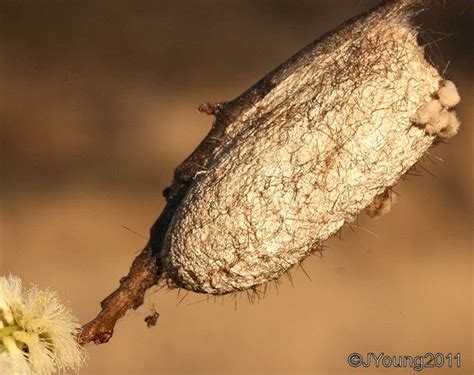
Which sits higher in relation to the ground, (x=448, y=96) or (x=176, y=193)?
(x=176, y=193)

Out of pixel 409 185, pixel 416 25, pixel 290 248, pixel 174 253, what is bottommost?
pixel 290 248

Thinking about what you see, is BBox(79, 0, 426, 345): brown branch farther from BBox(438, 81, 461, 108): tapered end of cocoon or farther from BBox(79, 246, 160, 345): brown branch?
BBox(438, 81, 461, 108): tapered end of cocoon

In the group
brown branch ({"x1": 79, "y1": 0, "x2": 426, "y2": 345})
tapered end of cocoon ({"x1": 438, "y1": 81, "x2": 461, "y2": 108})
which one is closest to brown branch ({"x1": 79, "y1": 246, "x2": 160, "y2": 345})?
brown branch ({"x1": 79, "y1": 0, "x2": 426, "y2": 345})

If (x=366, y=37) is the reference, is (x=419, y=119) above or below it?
below

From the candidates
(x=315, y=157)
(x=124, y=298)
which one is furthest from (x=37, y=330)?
(x=315, y=157)

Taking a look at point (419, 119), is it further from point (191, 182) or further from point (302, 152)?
point (191, 182)

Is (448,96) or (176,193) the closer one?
(448,96)

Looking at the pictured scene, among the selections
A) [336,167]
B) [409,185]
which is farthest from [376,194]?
[409,185]

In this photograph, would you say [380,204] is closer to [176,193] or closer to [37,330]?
[176,193]
